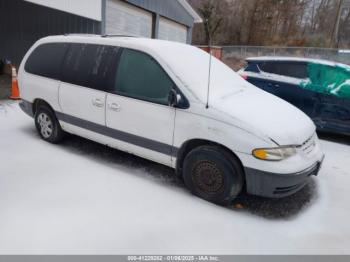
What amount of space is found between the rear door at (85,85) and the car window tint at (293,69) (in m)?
4.13

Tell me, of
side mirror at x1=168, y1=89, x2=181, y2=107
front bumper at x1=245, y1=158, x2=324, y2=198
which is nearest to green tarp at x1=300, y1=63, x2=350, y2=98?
front bumper at x1=245, y1=158, x2=324, y2=198

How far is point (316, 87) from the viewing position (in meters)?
5.85

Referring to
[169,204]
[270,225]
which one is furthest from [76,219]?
[270,225]

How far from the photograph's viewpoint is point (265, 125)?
294 centimetres

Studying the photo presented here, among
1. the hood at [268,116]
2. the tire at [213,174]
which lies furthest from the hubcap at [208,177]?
the hood at [268,116]

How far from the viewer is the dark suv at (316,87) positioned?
5656 mm

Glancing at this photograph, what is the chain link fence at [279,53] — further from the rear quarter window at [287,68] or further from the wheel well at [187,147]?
the wheel well at [187,147]

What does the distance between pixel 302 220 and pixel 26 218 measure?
2850mm

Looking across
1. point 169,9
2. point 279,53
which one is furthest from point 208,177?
point 279,53

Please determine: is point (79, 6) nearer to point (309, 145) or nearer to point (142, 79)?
point (142, 79)

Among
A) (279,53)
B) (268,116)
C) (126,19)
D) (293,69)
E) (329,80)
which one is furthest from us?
(279,53)

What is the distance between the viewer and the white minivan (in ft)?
9.59

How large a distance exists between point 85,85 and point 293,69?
14.9 ft

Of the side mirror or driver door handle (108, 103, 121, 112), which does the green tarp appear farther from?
driver door handle (108, 103, 121, 112)
